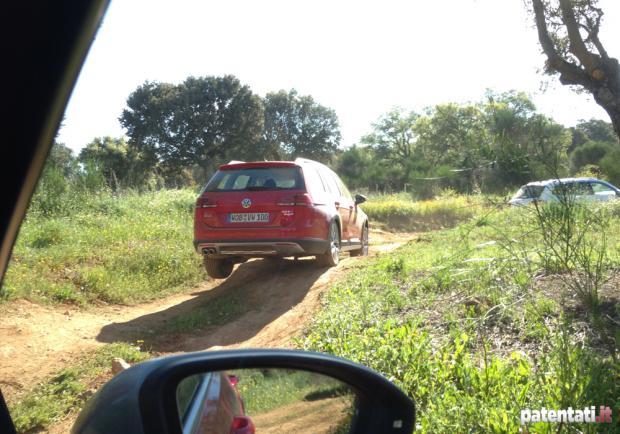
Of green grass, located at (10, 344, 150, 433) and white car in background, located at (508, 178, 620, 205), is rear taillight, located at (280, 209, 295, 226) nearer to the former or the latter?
green grass, located at (10, 344, 150, 433)

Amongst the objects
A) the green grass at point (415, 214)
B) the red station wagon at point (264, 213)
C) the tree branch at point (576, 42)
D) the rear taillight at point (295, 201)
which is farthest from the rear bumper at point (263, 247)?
the green grass at point (415, 214)

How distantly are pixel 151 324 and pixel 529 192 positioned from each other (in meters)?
4.50

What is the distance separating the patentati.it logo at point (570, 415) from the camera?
2736 mm

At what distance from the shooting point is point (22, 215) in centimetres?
292

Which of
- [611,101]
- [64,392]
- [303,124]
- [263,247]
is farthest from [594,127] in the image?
[303,124]

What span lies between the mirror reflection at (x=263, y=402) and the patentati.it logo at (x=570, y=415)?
5.06ft

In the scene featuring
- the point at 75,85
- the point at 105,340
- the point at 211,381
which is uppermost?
the point at 75,85

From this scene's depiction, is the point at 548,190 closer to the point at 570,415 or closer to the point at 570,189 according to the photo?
the point at 570,189

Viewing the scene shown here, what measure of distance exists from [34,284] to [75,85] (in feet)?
14.2

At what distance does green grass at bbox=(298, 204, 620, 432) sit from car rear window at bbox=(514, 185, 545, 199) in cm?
25

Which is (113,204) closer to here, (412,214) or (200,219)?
(200,219)

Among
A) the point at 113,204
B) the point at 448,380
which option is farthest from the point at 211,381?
the point at 113,204

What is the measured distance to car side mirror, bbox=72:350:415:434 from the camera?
1.35 m

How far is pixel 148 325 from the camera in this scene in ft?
21.3
